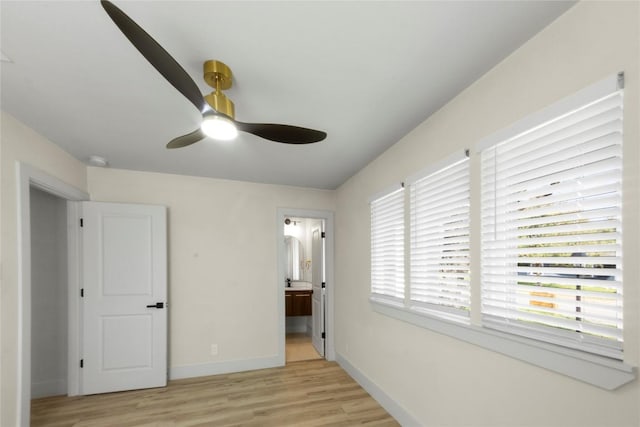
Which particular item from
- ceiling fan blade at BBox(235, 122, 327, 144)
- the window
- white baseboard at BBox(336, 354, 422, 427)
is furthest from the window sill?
ceiling fan blade at BBox(235, 122, 327, 144)

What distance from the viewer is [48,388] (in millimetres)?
3092

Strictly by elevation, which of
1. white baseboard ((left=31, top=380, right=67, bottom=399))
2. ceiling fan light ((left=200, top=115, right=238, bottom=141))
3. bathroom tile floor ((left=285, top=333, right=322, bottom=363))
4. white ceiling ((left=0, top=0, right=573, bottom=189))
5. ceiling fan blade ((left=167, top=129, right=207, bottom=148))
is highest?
white ceiling ((left=0, top=0, right=573, bottom=189))

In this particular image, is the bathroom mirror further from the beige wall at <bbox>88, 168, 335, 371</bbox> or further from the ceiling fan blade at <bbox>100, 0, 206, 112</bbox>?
the ceiling fan blade at <bbox>100, 0, 206, 112</bbox>

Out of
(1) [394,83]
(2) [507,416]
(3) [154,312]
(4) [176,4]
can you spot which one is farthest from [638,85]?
(3) [154,312]

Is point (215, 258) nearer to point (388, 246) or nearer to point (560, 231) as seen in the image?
point (388, 246)

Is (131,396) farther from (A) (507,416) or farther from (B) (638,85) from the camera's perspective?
(B) (638,85)

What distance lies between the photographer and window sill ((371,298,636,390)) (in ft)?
3.49

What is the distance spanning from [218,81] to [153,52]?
0.51m

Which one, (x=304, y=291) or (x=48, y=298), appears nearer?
(x=48, y=298)

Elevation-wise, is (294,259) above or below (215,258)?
below

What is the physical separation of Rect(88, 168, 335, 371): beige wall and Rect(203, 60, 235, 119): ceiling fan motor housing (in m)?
2.44

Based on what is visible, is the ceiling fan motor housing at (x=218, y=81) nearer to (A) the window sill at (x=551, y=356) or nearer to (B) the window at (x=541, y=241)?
(B) the window at (x=541, y=241)

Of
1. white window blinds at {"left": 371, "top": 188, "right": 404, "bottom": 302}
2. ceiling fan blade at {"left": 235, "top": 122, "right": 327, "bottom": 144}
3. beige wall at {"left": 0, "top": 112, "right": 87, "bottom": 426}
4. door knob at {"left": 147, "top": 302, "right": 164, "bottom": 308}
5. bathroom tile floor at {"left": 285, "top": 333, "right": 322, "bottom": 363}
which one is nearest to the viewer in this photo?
ceiling fan blade at {"left": 235, "top": 122, "right": 327, "bottom": 144}

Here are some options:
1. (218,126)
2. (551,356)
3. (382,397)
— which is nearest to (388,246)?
(382,397)
